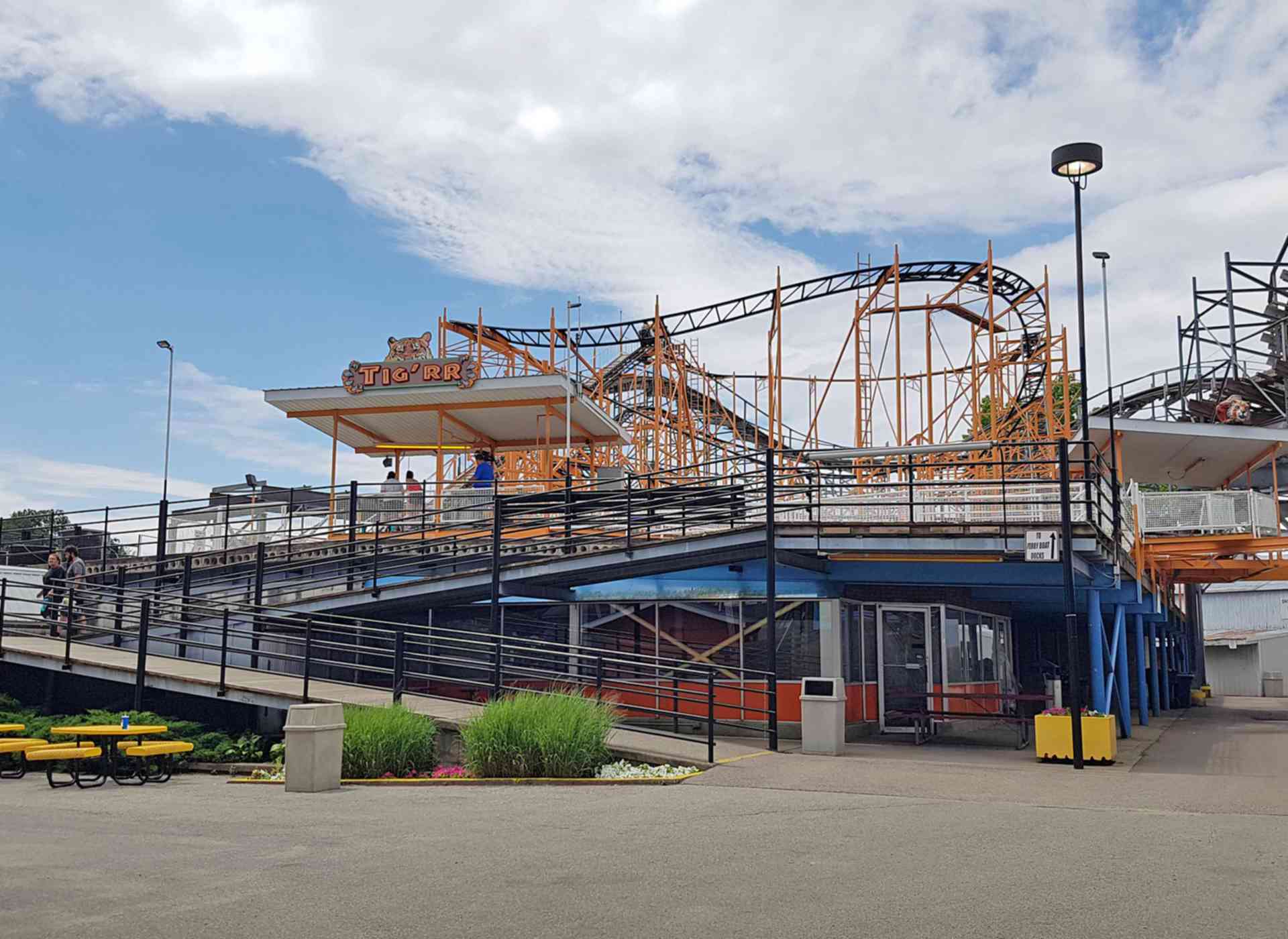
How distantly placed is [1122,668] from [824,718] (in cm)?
915

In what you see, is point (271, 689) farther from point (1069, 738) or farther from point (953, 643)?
point (953, 643)

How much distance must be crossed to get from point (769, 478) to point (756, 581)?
3370 millimetres

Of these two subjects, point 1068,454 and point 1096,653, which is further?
point 1096,653

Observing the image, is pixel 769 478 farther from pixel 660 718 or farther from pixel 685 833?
pixel 685 833

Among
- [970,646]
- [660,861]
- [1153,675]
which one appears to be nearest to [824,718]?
[660,861]

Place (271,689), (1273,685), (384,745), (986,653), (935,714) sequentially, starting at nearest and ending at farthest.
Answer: (384,745) < (271,689) < (935,714) < (986,653) < (1273,685)

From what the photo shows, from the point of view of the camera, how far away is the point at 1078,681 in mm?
14906

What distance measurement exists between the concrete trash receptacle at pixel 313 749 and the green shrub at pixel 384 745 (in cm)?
84

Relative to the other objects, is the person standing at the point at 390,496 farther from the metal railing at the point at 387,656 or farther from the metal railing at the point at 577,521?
the metal railing at the point at 387,656

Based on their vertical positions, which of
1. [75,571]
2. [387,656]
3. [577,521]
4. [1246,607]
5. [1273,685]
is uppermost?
[1246,607]

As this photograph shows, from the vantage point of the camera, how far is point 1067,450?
1557 centimetres

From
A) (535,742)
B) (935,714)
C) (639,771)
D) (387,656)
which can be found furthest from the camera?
(387,656)

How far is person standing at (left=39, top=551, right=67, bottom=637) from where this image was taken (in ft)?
62.6

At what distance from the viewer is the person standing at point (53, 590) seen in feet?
62.6
